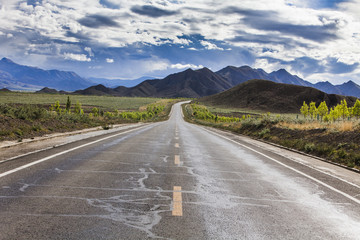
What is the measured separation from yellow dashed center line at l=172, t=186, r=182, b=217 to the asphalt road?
0.02m

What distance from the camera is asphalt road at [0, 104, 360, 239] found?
167 inches

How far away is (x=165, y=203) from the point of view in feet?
18.0

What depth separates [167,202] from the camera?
5.54m

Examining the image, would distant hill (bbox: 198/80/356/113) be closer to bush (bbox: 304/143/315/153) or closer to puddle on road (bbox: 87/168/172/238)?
bush (bbox: 304/143/315/153)

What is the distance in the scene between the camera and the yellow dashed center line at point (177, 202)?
16.4 feet

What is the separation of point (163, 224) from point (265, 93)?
7415 inches

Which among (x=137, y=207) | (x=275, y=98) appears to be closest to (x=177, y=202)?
(x=137, y=207)

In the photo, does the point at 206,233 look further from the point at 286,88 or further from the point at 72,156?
the point at 286,88

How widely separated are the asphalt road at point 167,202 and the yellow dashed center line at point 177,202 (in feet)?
0.06

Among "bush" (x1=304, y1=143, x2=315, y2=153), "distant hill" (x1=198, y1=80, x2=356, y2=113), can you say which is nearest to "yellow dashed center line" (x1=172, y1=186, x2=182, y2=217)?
"bush" (x1=304, y1=143, x2=315, y2=153)

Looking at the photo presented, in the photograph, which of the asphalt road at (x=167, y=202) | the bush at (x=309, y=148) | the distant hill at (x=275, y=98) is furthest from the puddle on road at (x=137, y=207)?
the distant hill at (x=275, y=98)

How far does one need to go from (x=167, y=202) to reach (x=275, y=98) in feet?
592

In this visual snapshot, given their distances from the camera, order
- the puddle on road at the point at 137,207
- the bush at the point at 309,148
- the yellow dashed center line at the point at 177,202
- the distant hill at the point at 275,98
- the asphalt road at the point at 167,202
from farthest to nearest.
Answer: the distant hill at the point at 275,98
the bush at the point at 309,148
the yellow dashed center line at the point at 177,202
the puddle on road at the point at 137,207
the asphalt road at the point at 167,202

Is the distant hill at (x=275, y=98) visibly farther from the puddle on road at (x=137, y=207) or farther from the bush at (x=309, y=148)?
the puddle on road at (x=137, y=207)
